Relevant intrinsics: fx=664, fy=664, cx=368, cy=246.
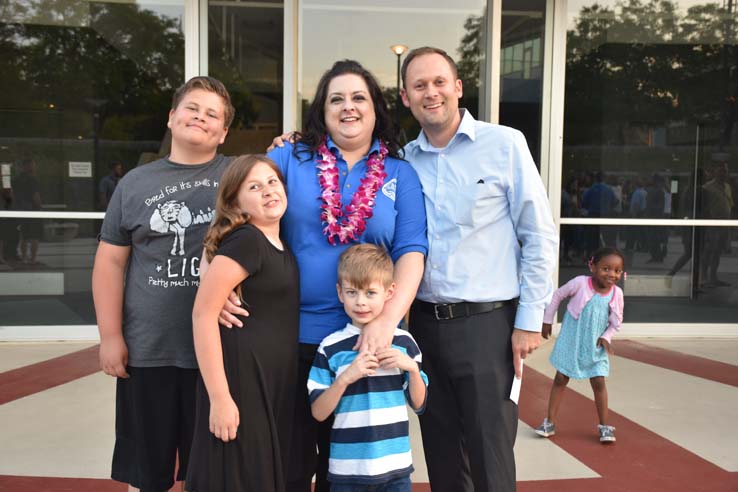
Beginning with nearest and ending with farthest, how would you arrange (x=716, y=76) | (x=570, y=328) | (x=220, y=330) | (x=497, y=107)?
(x=220, y=330), (x=570, y=328), (x=497, y=107), (x=716, y=76)

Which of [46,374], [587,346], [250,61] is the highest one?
[250,61]

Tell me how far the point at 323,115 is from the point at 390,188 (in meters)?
0.37

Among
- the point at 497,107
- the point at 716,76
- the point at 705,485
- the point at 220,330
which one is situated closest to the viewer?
the point at 220,330

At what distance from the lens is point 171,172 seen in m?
2.43

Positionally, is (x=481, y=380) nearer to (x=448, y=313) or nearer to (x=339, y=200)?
(x=448, y=313)

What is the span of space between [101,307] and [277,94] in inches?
188

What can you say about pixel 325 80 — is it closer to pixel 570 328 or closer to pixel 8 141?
pixel 570 328

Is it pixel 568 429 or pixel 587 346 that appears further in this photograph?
pixel 568 429

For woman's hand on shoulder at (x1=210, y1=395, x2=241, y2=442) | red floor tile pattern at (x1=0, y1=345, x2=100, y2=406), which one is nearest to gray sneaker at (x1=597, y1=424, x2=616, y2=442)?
woman's hand on shoulder at (x1=210, y1=395, x2=241, y2=442)

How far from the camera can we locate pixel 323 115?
8.00 ft

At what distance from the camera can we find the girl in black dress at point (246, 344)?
202 cm

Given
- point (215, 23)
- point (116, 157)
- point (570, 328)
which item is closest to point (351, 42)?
point (215, 23)

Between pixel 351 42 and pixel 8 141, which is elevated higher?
pixel 351 42

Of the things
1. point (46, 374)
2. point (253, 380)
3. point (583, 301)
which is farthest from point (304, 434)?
point (46, 374)
